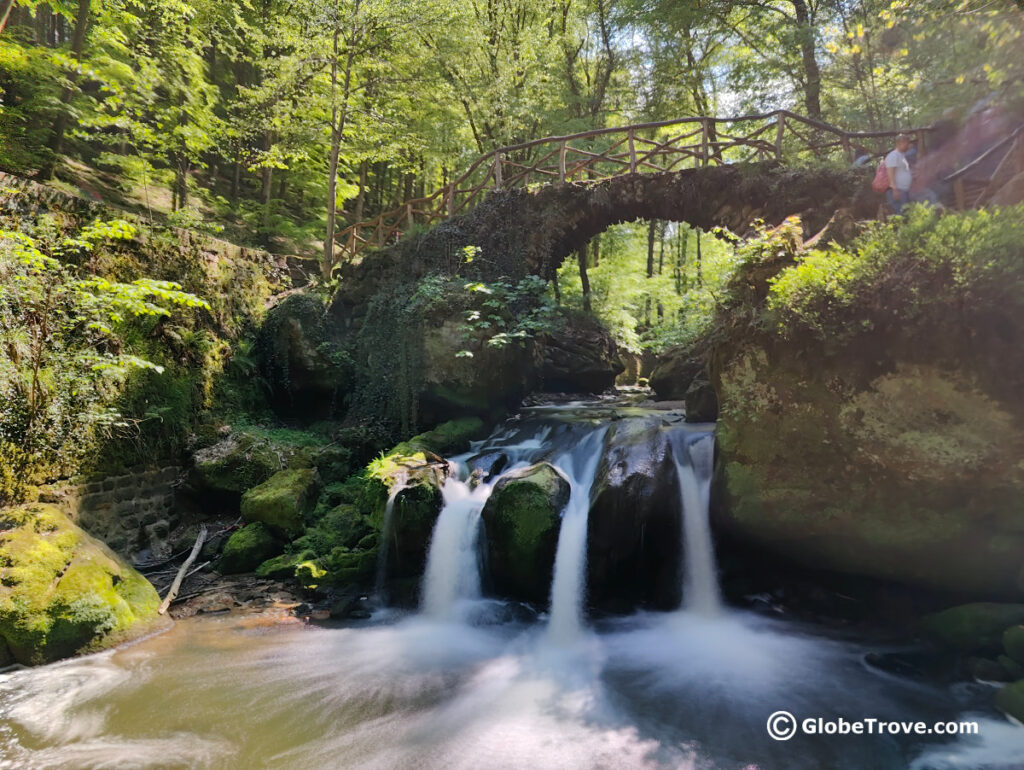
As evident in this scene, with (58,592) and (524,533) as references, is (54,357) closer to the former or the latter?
(58,592)

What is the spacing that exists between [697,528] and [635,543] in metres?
0.80

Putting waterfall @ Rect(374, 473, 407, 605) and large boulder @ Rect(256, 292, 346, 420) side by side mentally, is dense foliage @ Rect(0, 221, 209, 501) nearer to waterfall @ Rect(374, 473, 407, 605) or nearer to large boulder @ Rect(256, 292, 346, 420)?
waterfall @ Rect(374, 473, 407, 605)

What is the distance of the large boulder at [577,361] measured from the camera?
14828mm

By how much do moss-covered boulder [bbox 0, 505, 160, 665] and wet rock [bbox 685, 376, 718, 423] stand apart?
8202mm

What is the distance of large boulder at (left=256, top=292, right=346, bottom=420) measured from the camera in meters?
11.1

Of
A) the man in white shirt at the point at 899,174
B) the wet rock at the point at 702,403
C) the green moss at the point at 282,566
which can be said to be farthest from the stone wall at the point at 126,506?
the man in white shirt at the point at 899,174

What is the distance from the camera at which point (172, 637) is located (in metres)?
5.74

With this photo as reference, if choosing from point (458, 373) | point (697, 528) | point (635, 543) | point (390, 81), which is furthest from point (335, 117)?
point (697, 528)

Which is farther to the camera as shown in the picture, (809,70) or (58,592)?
(809,70)

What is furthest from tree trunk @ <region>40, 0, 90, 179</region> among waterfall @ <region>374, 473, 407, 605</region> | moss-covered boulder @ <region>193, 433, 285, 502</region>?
waterfall @ <region>374, 473, 407, 605</region>

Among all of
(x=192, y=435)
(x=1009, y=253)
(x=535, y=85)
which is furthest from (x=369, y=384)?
(x=535, y=85)

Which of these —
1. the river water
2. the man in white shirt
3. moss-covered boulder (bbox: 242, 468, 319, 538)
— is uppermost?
the man in white shirt

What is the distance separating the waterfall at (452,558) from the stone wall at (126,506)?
446 centimetres

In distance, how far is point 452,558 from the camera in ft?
22.8
